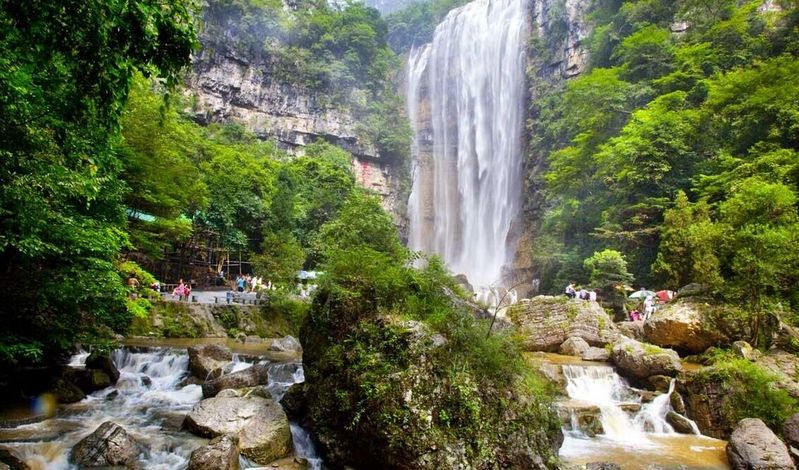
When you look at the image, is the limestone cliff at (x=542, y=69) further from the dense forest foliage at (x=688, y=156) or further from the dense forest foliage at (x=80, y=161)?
the dense forest foliage at (x=80, y=161)

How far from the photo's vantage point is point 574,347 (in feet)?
51.3

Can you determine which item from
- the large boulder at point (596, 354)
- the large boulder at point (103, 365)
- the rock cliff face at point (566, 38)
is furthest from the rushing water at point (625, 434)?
the rock cliff face at point (566, 38)

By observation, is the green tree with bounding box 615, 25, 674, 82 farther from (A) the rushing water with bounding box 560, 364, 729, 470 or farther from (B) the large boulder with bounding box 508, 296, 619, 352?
(A) the rushing water with bounding box 560, 364, 729, 470

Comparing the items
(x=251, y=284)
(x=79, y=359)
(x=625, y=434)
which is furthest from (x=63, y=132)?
(x=251, y=284)

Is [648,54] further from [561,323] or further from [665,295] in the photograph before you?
[561,323]

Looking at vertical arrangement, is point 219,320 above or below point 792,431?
above

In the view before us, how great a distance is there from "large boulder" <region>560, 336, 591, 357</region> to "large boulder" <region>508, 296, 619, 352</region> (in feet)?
1.01

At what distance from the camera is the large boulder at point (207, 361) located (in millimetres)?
11745

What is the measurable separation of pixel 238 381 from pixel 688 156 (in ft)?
70.9

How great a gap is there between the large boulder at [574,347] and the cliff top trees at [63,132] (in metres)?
13.6

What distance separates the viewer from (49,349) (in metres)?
9.62

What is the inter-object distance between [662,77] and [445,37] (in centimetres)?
3193

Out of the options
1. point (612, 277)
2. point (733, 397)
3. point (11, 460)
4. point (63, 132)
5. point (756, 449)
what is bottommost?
point (756, 449)

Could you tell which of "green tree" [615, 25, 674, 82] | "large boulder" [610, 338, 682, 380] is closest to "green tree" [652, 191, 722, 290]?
"large boulder" [610, 338, 682, 380]
